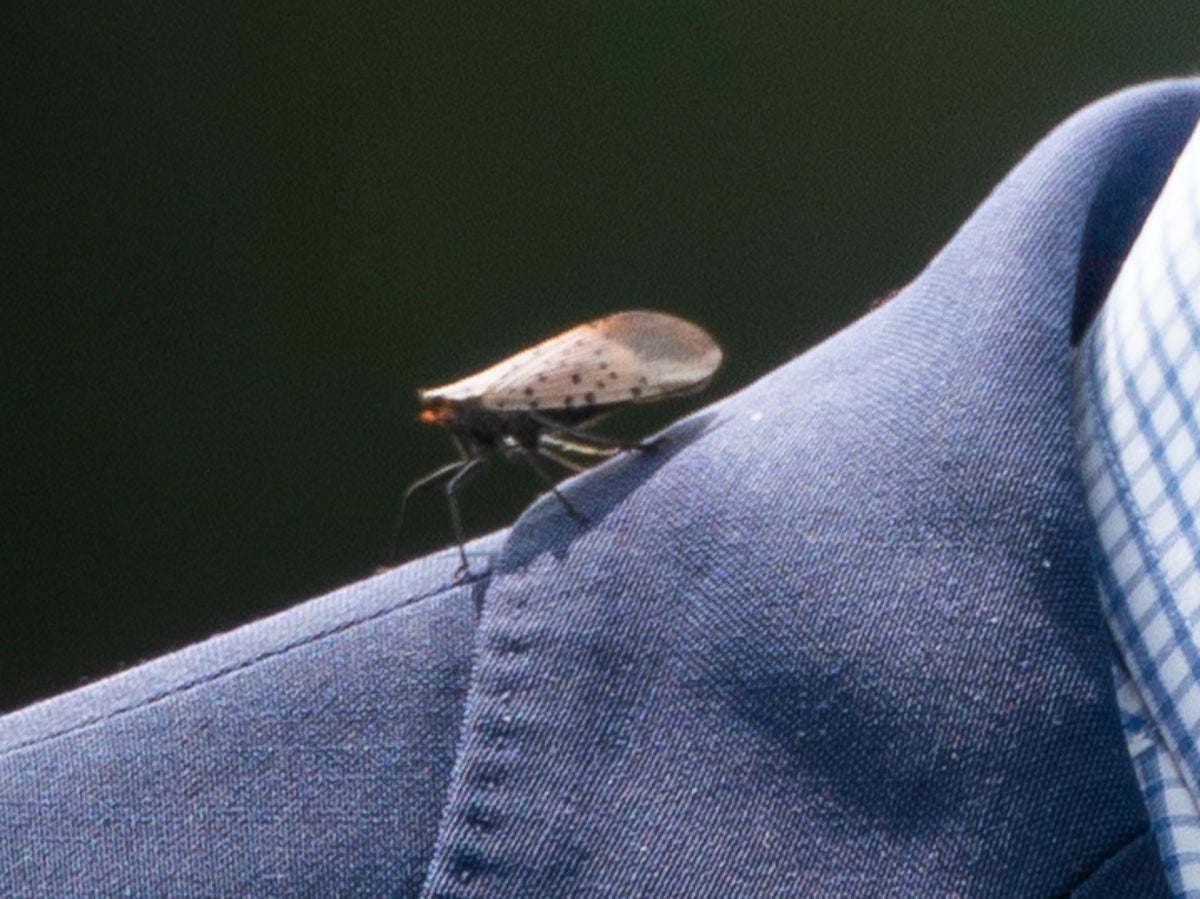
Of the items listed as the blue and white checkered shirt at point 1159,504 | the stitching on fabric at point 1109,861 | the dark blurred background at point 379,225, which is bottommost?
the dark blurred background at point 379,225

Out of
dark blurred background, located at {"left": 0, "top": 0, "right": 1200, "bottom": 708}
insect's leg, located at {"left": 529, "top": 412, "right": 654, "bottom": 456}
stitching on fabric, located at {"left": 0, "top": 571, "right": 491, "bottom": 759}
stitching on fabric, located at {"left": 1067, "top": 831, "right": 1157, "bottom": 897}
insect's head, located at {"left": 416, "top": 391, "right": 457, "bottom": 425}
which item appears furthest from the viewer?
dark blurred background, located at {"left": 0, "top": 0, "right": 1200, "bottom": 708}

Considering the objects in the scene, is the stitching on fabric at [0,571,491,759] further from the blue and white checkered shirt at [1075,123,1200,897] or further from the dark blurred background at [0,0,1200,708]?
the dark blurred background at [0,0,1200,708]

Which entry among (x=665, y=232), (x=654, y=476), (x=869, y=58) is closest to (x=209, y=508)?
(x=665, y=232)

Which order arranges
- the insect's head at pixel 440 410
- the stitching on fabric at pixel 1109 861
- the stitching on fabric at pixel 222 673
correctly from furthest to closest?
1. the insect's head at pixel 440 410
2. the stitching on fabric at pixel 222 673
3. the stitching on fabric at pixel 1109 861

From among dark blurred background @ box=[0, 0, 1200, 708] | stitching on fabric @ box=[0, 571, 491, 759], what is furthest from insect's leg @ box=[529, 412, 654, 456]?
dark blurred background @ box=[0, 0, 1200, 708]

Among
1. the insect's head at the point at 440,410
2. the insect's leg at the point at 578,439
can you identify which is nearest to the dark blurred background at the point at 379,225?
the insect's head at the point at 440,410

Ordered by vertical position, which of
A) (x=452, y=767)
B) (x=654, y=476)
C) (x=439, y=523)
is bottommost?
(x=439, y=523)

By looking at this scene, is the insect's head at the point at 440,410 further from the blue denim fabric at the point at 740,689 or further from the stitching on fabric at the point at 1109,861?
the stitching on fabric at the point at 1109,861

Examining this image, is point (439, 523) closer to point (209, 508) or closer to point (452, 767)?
point (209, 508)
